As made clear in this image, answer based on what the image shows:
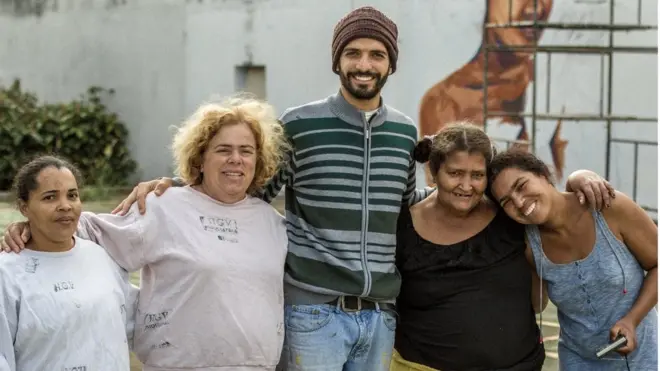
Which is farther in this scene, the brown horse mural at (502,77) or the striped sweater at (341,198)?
the brown horse mural at (502,77)

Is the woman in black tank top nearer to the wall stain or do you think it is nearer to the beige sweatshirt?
the beige sweatshirt

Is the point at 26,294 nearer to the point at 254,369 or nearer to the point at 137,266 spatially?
the point at 137,266

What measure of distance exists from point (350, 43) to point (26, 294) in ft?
4.56

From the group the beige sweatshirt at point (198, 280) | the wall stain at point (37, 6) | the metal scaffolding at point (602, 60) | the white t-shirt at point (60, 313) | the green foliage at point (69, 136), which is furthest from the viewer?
the wall stain at point (37, 6)

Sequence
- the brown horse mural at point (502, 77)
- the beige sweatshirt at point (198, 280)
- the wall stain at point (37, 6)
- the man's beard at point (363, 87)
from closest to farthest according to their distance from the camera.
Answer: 1. the beige sweatshirt at point (198, 280)
2. the man's beard at point (363, 87)
3. the brown horse mural at point (502, 77)
4. the wall stain at point (37, 6)

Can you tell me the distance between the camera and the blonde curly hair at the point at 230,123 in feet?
10.9

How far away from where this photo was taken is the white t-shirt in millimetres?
2824

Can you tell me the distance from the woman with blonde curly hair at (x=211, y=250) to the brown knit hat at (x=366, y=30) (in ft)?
1.22

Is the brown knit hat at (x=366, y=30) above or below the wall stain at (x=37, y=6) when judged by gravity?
below

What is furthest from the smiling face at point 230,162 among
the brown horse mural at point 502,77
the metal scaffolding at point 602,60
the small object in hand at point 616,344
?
the brown horse mural at point 502,77

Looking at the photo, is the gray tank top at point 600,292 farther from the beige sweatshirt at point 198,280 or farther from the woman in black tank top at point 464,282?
the beige sweatshirt at point 198,280

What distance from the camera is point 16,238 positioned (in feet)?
9.78

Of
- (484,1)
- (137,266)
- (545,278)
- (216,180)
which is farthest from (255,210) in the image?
(484,1)

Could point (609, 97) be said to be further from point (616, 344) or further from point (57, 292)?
point (57, 292)
